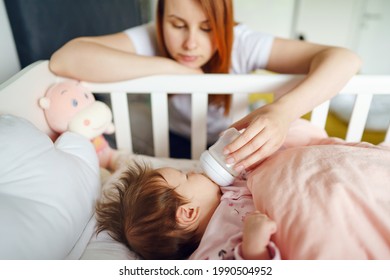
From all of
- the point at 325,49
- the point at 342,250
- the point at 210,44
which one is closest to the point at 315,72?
the point at 325,49

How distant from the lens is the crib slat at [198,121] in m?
0.83

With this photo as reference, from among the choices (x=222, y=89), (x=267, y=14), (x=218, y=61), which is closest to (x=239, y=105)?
(x=222, y=89)

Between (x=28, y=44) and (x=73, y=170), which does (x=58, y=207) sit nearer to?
(x=73, y=170)

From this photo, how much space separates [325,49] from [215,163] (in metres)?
0.45

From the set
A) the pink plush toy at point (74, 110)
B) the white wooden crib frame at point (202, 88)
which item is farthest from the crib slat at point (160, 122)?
the pink plush toy at point (74, 110)

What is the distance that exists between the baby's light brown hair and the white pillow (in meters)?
0.08

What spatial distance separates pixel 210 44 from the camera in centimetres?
88

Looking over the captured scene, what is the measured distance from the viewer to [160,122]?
2.84 ft

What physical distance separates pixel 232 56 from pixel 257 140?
0.48 meters

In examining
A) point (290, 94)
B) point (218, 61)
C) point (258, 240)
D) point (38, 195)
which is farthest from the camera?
point (218, 61)

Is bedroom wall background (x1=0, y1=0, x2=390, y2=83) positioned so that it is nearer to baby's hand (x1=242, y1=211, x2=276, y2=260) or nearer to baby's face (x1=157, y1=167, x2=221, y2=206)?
baby's face (x1=157, y1=167, x2=221, y2=206)

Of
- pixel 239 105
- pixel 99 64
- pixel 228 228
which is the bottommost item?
pixel 228 228

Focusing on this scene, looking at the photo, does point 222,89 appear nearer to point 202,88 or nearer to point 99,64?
point 202,88
